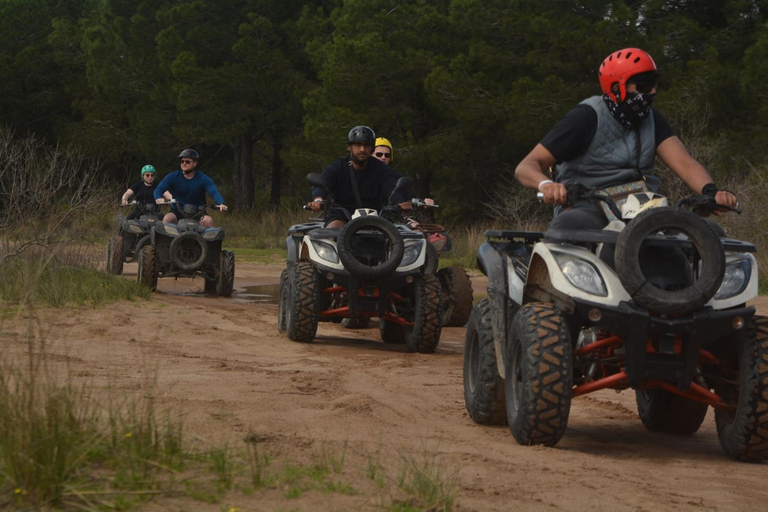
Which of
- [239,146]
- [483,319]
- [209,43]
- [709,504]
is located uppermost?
[209,43]

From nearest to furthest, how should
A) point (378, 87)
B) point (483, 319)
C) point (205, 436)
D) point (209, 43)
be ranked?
point (205, 436) < point (483, 319) < point (378, 87) < point (209, 43)

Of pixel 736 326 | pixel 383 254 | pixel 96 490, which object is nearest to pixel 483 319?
pixel 736 326

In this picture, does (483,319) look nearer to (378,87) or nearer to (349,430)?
(349,430)

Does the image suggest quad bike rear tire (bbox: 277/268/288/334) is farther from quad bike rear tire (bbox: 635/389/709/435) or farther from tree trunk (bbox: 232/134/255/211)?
tree trunk (bbox: 232/134/255/211)

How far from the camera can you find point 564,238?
5.81 metres

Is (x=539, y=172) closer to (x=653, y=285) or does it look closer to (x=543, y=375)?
(x=653, y=285)

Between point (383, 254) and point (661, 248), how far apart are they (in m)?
5.50

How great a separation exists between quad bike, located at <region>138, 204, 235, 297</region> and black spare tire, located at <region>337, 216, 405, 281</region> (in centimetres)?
572

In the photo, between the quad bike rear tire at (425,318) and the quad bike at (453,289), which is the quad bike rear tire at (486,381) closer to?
the quad bike rear tire at (425,318)

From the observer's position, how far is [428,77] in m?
29.1

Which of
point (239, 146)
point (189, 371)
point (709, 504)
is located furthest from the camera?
point (239, 146)

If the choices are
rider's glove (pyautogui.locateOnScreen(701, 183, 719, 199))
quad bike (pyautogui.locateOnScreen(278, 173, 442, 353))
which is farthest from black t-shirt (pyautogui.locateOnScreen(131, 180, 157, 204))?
rider's glove (pyautogui.locateOnScreen(701, 183, 719, 199))

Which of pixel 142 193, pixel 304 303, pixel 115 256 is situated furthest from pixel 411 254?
pixel 142 193

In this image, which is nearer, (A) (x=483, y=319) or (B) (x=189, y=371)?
(A) (x=483, y=319)
